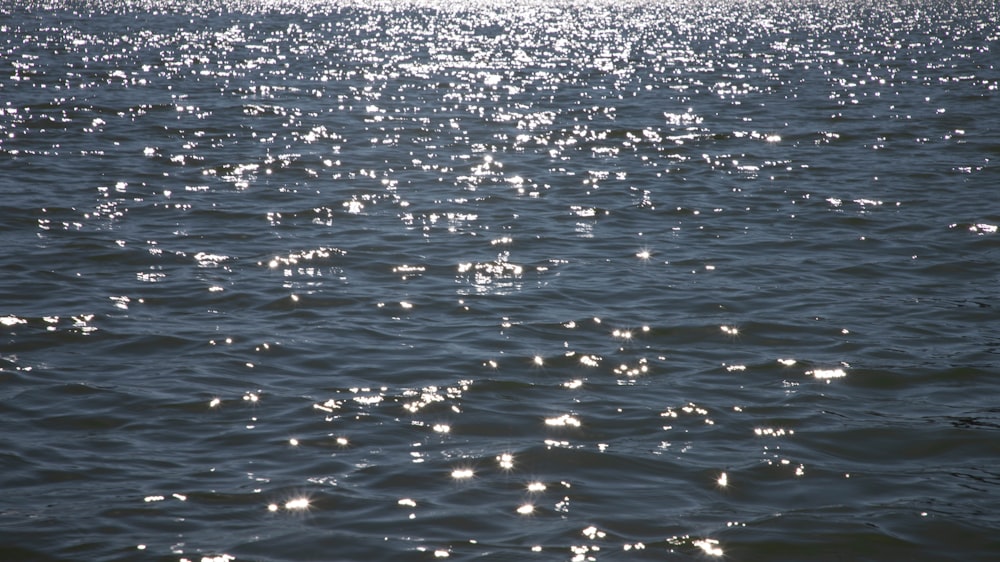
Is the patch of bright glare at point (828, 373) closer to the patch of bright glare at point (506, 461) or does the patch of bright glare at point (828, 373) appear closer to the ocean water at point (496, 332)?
the ocean water at point (496, 332)

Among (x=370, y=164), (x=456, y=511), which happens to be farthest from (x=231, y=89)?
(x=456, y=511)

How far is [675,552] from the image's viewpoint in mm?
7930

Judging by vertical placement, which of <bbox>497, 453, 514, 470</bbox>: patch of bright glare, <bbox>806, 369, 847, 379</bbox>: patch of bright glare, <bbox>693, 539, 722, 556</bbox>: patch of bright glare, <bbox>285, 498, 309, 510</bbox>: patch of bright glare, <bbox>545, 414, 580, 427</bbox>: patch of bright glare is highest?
<bbox>806, 369, 847, 379</bbox>: patch of bright glare

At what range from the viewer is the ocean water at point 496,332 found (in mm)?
8438

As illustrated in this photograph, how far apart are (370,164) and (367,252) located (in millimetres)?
7109

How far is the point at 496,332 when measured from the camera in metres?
12.7

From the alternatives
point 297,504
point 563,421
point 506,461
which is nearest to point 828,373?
point 563,421

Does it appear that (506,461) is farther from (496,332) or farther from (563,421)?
(496,332)

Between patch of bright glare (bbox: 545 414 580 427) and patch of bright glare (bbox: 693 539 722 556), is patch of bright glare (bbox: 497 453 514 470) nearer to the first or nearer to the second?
patch of bright glare (bbox: 545 414 580 427)

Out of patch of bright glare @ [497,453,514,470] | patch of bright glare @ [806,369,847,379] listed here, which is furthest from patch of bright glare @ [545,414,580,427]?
patch of bright glare @ [806,369,847,379]

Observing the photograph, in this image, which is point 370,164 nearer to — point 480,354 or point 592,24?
point 480,354

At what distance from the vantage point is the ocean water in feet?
27.7

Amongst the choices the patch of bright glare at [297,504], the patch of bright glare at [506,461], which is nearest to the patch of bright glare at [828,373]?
the patch of bright glare at [506,461]

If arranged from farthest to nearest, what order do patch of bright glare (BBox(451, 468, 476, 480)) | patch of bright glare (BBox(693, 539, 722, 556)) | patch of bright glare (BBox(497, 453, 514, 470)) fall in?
patch of bright glare (BBox(497, 453, 514, 470)) → patch of bright glare (BBox(451, 468, 476, 480)) → patch of bright glare (BBox(693, 539, 722, 556))
